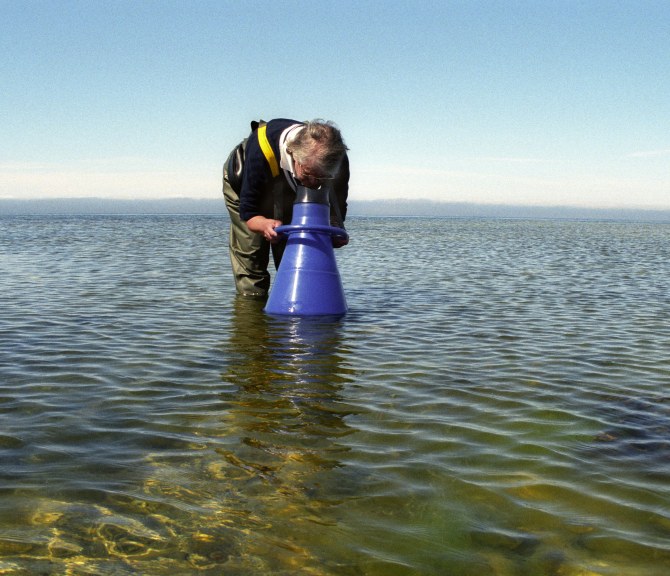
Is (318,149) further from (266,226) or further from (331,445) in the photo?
(331,445)

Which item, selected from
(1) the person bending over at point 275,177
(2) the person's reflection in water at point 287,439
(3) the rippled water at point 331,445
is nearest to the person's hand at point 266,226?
(1) the person bending over at point 275,177

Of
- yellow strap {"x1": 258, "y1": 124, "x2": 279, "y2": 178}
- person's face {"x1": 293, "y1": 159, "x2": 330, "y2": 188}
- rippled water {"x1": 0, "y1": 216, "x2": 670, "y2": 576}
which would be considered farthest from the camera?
yellow strap {"x1": 258, "y1": 124, "x2": 279, "y2": 178}

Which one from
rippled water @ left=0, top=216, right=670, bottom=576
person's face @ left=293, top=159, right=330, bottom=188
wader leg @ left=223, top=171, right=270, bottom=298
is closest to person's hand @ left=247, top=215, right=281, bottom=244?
person's face @ left=293, top=159, right=330, bottom=188

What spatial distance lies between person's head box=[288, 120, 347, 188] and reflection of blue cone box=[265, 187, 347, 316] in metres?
Result: 0.49

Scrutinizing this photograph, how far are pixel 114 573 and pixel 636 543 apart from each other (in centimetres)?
181

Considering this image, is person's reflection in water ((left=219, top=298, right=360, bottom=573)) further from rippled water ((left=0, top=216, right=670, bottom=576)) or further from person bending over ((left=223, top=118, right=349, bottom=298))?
person bending over ((left=223, top=118, right=349, bottom=298))

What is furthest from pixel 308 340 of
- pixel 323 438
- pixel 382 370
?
pixel 323 438

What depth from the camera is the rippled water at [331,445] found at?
240 cm

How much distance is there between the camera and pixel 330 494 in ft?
9.29

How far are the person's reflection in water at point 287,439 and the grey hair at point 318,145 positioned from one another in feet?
5.06

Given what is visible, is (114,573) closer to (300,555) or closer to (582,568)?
(300,555)

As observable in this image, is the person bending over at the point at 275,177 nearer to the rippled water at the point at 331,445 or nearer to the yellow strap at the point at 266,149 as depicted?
the yellow strap at the point at 266,149

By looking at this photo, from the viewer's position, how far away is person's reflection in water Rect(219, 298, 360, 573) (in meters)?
2.51

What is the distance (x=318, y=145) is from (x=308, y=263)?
52.4 inches
